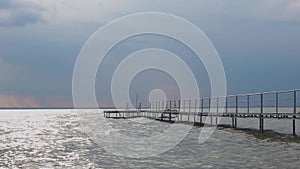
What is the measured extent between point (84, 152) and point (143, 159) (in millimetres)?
4001

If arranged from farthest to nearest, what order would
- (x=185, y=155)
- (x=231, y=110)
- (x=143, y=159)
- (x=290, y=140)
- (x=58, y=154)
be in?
(x=231, y=110) < (x=290, y=140) < (x=58, y=154) < (x=185, y=155) < (x=143, y=159)

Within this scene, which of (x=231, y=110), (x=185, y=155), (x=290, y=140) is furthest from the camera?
(x=231, y=110)

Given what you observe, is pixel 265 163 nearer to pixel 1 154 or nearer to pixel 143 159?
pixel 143 159

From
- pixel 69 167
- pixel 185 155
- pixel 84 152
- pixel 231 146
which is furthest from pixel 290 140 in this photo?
pixel 69 167

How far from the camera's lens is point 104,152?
63.1 ft

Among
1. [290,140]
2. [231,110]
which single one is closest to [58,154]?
[290,140]

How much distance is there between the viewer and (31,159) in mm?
17250

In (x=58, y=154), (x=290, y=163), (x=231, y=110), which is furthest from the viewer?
(x=231, y=110)

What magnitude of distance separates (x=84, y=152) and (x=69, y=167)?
15.0 feet

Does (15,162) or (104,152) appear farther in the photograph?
(104,152)

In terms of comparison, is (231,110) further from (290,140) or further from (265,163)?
(265,163)

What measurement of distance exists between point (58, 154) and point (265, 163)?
8.80 m

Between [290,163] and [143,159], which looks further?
[143,159]

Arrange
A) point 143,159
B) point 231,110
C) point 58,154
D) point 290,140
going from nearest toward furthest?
point 143,159, point 58,154, point 290,140, point 231,110
